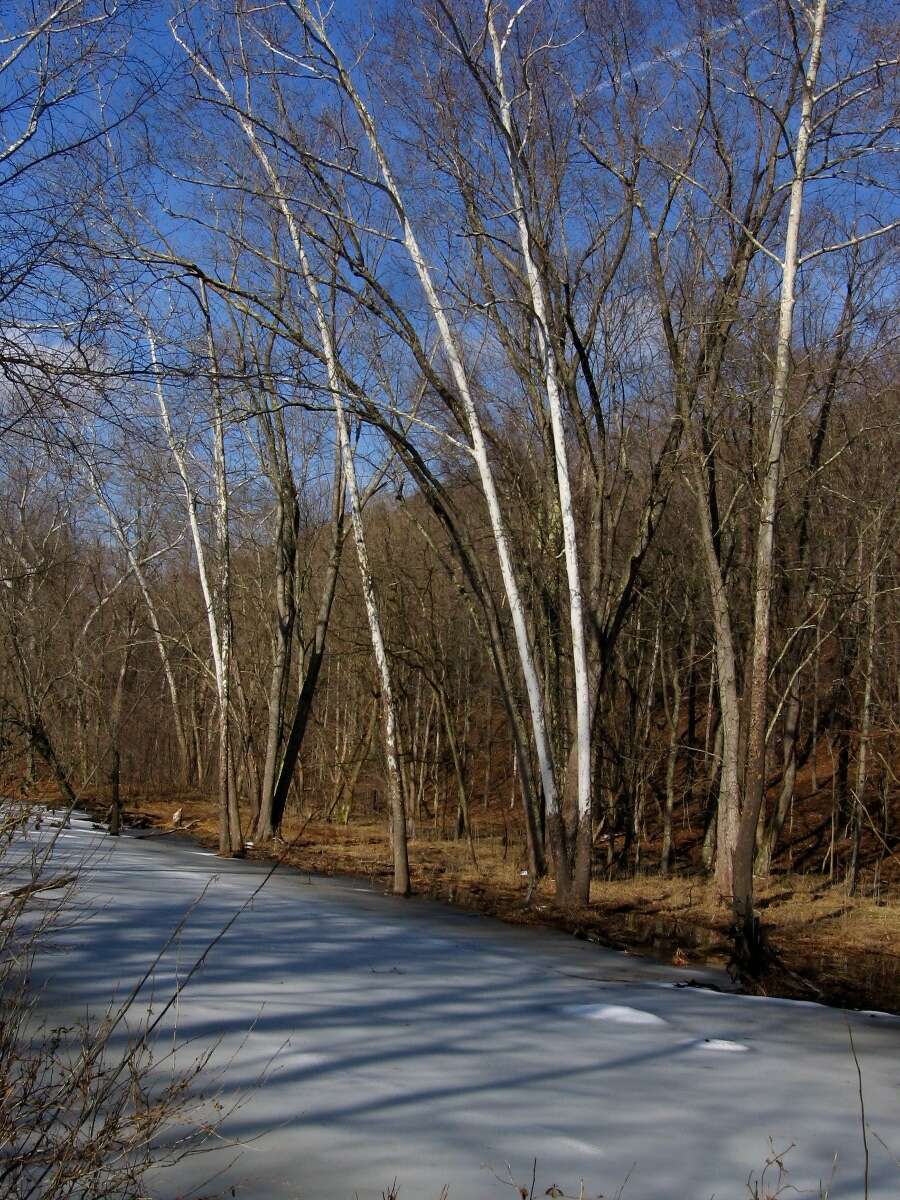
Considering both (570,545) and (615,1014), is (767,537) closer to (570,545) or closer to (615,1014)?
(570,545)

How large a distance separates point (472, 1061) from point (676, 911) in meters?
7.86

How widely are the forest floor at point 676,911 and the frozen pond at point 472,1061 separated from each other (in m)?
0.90

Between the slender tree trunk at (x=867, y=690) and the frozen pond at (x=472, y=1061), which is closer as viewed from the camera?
the frozen pond at (x=472, y=1061)

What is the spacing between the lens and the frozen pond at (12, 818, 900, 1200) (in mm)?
3787

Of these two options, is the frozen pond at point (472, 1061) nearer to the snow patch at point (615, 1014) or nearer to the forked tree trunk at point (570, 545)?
the snow patch at point (615, 1014)

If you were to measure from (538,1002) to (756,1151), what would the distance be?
8.16 feet

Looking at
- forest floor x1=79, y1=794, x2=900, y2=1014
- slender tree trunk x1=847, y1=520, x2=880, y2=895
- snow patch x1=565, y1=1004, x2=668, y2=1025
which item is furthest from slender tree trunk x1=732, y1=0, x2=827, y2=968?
slender tree trunk x1=847, y1=520, x2=880, y2=895

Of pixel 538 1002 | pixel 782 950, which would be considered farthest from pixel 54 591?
pixel 538 1002

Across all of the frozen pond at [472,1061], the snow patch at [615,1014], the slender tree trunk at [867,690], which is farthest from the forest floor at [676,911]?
the snow patch at [615,1014]

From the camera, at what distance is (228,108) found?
37.1ft

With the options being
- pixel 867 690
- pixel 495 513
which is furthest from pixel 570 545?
pixel 867 690

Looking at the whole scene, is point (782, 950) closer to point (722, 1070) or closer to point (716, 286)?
point (722, 1070)

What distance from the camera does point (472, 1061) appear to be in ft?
16.5

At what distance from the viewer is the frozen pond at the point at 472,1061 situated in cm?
379
